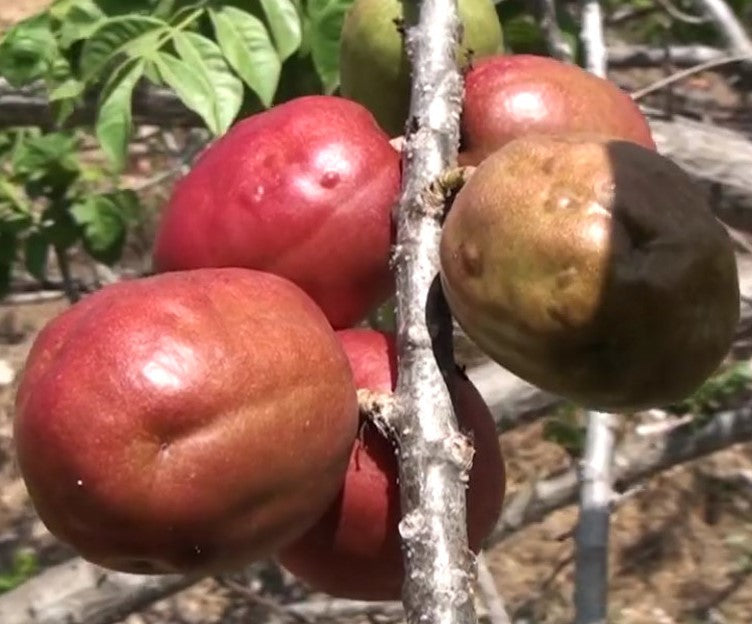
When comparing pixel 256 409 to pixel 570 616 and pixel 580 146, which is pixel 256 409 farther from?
pixel 570 616

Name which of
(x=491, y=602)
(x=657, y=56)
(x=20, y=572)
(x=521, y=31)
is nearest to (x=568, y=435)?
(x=491, y=602)

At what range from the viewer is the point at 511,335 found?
3.06 feet

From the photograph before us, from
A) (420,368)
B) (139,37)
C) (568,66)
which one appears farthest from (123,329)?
(139,37)

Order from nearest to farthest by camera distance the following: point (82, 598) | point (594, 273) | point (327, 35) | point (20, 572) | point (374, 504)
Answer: point (594, 273) < point (374, 504) < point (327, 35) < point (82, 598) < point (20, 572)

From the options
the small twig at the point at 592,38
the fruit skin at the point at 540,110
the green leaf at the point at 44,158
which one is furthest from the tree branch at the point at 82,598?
the fruit skin at the point at 540,110

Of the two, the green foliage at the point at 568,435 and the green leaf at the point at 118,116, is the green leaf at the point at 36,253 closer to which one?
the green leaf at the point at 118,116

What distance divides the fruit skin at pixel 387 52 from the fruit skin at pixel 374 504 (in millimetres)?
326

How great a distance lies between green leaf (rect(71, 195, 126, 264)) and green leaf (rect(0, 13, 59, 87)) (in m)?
0.42

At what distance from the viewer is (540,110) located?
3.78ft

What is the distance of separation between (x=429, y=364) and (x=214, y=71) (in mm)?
697

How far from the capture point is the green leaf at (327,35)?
1.63 metres

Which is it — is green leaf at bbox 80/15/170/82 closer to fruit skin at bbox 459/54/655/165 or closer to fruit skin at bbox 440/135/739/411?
fruit skin at bbox 459/54/655/165

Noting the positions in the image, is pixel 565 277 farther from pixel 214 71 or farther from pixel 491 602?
pixel 491 602

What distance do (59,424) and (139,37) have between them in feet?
2.62
